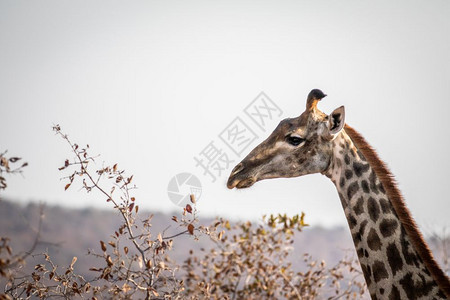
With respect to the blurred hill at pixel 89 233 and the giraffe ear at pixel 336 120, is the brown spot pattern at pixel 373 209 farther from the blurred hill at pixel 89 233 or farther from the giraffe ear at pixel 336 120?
the blurred hill at pixel 89 233

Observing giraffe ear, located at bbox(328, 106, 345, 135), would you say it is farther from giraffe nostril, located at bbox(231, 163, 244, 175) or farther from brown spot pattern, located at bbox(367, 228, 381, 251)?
brown spot pattern, located at bbox(367, 228, 381, 251)

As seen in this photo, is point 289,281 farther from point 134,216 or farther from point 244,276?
point 134,216

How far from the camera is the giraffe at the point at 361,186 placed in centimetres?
583

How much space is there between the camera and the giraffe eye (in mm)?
6727

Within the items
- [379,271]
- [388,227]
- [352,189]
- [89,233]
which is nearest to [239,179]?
[352,189]

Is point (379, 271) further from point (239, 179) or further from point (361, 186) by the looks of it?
point (239, 179)

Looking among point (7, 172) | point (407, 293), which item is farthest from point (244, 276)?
point (7, 172)

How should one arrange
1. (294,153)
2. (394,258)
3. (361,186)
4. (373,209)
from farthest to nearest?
1. (294,153)
2. (361,186)
3. (373,209)
4. (394,258)

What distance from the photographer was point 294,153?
671 cm

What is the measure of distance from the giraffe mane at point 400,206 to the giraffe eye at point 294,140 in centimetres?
63

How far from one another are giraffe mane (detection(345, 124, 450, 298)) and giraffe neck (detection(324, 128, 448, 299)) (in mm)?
22

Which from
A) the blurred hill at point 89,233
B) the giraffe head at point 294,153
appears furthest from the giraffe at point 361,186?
the blurred hill at point 89,233

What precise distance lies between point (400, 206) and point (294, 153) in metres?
1.29

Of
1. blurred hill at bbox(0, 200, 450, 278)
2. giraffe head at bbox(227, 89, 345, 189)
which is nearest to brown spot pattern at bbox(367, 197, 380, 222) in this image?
giraffe head at bbox(227, 89, 345, 189)
